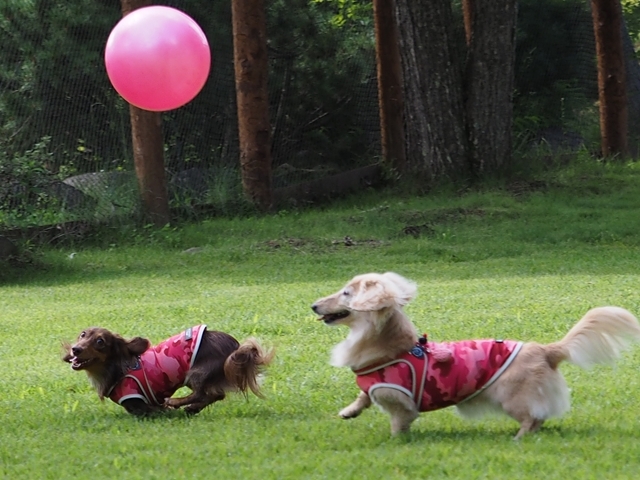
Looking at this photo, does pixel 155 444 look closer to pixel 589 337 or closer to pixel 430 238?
pixel 589 337

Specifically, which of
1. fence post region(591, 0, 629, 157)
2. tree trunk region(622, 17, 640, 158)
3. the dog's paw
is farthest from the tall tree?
the dog's paw

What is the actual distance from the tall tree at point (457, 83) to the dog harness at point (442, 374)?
1041cm

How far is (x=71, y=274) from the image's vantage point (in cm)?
1191

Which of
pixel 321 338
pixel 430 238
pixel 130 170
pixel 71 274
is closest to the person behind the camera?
pixel 321 338

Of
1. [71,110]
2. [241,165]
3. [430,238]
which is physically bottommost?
[430,238]

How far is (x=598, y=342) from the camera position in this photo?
4.88 metres

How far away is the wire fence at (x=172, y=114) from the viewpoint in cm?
1383

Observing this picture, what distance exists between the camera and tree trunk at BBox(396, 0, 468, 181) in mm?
14914

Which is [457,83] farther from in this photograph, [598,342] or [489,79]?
[598,342]

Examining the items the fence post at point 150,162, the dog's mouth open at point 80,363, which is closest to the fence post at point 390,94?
the fence post at point 150,162

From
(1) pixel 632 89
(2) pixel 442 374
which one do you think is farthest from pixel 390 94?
(2) pixel 442 374

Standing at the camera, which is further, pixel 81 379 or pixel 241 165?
pixel 241 165

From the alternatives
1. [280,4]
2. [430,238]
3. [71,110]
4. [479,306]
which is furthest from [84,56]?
[479,306]

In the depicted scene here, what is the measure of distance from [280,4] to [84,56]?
13.6 ft
